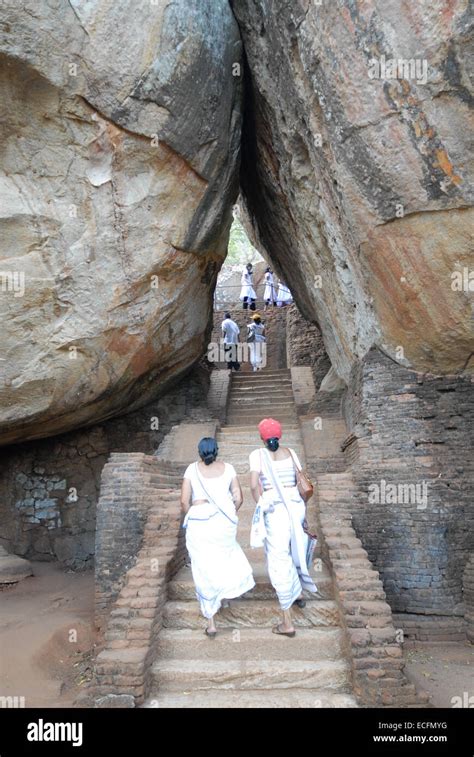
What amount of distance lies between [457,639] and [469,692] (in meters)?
1.07

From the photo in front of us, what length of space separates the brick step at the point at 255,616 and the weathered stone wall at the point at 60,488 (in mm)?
5459

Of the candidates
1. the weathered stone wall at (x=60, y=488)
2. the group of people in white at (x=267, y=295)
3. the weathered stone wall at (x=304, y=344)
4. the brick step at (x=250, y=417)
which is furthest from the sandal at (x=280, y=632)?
the group of people in white at (x=267, y=295)

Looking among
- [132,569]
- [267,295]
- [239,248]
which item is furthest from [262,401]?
[239,248]

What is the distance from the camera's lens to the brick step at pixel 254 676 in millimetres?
3797

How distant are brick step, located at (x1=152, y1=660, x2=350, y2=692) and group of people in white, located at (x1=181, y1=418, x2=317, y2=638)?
29cm

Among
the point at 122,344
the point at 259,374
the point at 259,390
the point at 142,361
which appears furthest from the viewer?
the point at 259,374

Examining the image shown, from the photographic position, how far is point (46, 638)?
6090 mm

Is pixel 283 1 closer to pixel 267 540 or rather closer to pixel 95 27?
pixel 95 27

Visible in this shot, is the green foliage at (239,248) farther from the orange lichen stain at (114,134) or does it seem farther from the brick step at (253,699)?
the brick step at (253,699)

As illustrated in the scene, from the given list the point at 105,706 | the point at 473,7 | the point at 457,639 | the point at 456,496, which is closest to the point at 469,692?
the point at 457,639

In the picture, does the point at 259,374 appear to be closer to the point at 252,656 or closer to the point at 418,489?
the point at 418,489

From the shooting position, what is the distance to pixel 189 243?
25.1 ft

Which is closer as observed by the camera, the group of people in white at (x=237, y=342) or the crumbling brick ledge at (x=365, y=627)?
the crumbling brick ledge at (x=365, y=627)

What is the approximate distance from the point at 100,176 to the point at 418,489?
5310 millimetres
